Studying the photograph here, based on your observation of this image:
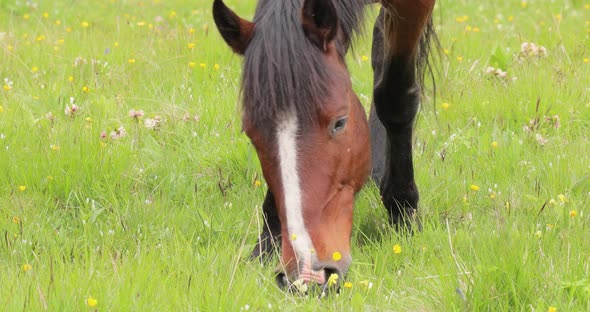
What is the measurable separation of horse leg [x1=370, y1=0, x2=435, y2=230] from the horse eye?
930mm

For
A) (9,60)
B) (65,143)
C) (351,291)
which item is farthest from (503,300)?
(9,60)

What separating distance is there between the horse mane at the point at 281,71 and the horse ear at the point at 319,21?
3cm

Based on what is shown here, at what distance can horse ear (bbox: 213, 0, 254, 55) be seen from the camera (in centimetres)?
379

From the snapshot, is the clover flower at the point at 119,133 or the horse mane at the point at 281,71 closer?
the horse mane at the point at 281,71

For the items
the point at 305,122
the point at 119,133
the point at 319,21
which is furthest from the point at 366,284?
the point at 119,133

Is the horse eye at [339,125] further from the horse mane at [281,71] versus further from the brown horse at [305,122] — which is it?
the horse mane at [281,71]

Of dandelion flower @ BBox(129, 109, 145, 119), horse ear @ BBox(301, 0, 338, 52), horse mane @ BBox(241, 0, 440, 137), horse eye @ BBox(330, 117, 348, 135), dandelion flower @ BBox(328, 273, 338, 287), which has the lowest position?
dandelion flower @ BBox(328, 273, 338, 287)

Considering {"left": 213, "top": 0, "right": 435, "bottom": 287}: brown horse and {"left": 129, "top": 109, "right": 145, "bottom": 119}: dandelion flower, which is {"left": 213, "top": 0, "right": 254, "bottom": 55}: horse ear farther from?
{"left": 129, "top": 109, "right": 145, "bottom": 119}: dandelion flower

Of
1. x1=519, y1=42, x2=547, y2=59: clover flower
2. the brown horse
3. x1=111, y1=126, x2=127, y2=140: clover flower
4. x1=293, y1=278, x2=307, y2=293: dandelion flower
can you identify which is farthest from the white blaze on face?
x1=519, y1=42, x2=547, y2=59: clover flower

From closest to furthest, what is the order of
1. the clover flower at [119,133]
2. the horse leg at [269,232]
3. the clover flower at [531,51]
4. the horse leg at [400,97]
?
the horse leg at [269,232] < the horse leg at [400,97] < the clover flower at [119,133] < the clover flower at [531,51]

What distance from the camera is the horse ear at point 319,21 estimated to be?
3.69m

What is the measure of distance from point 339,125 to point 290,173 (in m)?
0.33

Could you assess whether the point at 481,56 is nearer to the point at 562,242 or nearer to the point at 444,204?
the point at 444,204

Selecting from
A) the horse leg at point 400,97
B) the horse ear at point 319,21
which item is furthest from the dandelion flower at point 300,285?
the horse leg at point 400,97
